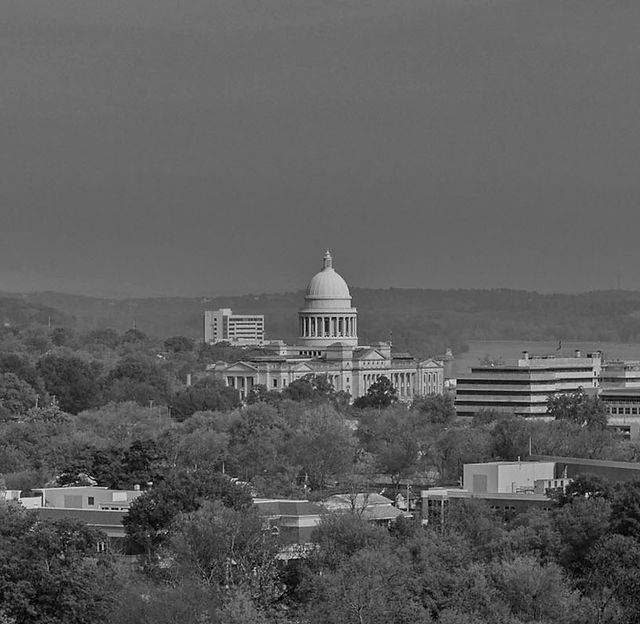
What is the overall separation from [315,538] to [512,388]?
8379 cm

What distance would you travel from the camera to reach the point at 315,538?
68375 mm

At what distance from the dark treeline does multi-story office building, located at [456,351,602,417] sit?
99.7 feet

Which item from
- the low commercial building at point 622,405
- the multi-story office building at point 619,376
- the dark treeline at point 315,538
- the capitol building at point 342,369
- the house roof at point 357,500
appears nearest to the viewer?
the dark treeline at point 315,538

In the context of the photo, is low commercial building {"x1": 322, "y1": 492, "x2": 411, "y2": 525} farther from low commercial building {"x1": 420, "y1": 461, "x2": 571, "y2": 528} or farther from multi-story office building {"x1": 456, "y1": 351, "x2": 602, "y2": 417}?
multi-story office building {"x1": 456, "y1": 351, "x2": 602, "y2": 417}

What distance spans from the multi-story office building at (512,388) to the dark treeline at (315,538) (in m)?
30.4

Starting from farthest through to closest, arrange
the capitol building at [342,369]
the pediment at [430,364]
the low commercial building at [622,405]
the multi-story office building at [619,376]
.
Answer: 1. the pediment at [430,364]
2. the capitol building at [342,369]
3. the multi-story office building at [619,376]
4. the low commercial building at [622,405]

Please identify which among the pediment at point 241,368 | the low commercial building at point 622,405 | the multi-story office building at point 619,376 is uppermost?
the pediment at point 241,368

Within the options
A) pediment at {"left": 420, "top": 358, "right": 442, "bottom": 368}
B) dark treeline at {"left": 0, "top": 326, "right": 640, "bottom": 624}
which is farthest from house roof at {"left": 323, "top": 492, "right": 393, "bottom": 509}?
pediment at {"left": 420, "top": 358, "right": 442, "bottom": 368}

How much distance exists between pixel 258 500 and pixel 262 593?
1949cm

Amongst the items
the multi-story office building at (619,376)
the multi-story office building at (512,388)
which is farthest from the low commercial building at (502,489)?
the multi-story office building at (619,376)

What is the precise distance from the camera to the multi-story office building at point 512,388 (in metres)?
150

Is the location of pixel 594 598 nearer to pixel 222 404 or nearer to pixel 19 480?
pixel 19 480

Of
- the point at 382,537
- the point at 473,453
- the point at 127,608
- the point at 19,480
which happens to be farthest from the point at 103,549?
the point at 473,453

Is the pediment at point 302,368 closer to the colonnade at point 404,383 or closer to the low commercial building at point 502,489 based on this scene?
the colonnade at point 404,383
